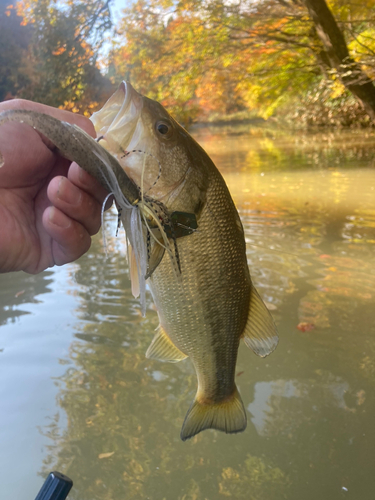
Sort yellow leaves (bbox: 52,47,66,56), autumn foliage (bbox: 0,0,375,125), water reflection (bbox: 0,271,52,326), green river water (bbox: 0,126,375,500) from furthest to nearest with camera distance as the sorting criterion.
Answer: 1. yellow leaves (bbox: 52,47,66,56)
2. autumn foliage (bbox: 0,0,375,125)
3. water reflection (bbox: 0,271,52,326)
4. green river water (bbox: 0,126,375,500)

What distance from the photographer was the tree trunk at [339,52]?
36.1 ft

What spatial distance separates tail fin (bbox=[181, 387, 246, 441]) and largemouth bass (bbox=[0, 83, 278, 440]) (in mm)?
282

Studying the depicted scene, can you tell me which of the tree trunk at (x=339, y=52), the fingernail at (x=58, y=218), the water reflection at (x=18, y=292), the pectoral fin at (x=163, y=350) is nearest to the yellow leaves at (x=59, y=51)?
the tree trunk at (x=339, y=52)

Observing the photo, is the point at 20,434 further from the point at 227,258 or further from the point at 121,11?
the point at 121,11

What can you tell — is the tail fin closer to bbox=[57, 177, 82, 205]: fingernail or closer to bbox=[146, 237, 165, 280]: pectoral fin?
bbox=[146, 237, 165, 280]: pectoral fin

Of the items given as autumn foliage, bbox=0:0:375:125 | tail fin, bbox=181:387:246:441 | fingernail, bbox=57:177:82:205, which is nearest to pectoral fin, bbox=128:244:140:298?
fingernail, bbox=57:177:82:205

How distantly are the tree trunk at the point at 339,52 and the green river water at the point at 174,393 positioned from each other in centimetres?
792

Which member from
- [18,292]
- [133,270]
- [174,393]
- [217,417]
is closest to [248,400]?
[174,393]

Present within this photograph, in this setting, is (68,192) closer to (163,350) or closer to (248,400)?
(163,350)

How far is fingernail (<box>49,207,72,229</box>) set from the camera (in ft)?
5.99

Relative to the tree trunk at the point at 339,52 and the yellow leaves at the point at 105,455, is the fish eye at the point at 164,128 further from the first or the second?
the tree trunk at the point at 339,52

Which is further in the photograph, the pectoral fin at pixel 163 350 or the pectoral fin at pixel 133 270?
the pectoral fin at pixel 163 350

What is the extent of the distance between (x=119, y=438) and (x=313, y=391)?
144cm

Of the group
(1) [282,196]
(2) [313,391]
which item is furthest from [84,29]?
(2) [313,391]
